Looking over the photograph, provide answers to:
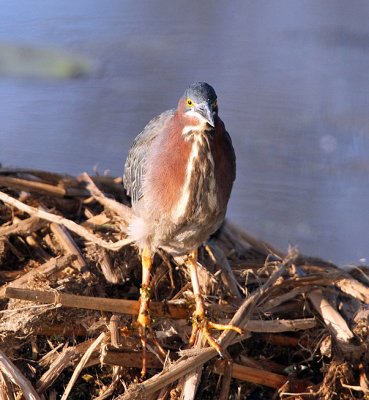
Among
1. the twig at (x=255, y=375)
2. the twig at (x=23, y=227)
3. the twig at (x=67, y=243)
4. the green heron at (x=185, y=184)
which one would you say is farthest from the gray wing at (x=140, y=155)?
the twig at (x=255, y=375)

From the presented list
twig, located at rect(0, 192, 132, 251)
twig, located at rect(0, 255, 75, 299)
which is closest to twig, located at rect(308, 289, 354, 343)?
twig, located at rect(0, 192, 132, 251)

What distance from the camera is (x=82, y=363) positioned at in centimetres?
228

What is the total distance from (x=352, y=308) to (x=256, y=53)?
48.2 inches

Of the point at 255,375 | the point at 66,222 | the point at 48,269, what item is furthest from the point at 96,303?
the point at 255,375

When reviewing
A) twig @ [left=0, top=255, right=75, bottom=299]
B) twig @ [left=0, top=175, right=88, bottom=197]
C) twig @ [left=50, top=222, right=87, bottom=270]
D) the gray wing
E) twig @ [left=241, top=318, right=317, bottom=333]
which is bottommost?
twig @ [left=241, top=318, right=317, bottom=333]

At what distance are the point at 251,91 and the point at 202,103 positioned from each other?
2.36 ft

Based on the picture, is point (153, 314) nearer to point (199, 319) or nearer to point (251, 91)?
point (199, 319)

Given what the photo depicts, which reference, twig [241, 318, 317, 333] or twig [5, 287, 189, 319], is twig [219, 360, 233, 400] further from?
twig [5, 287, 189, 319]

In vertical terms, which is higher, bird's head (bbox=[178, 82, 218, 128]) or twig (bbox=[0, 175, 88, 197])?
bird's head (bbox=[178, 82, 218, 128])

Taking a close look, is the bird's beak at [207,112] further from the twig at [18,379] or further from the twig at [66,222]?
the twig at [18,379]

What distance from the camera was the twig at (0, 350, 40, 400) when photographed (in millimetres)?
2164

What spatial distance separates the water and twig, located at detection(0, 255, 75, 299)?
712mm

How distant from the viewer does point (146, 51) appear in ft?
9.97

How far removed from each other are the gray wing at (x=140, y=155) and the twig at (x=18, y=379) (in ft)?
2.73
